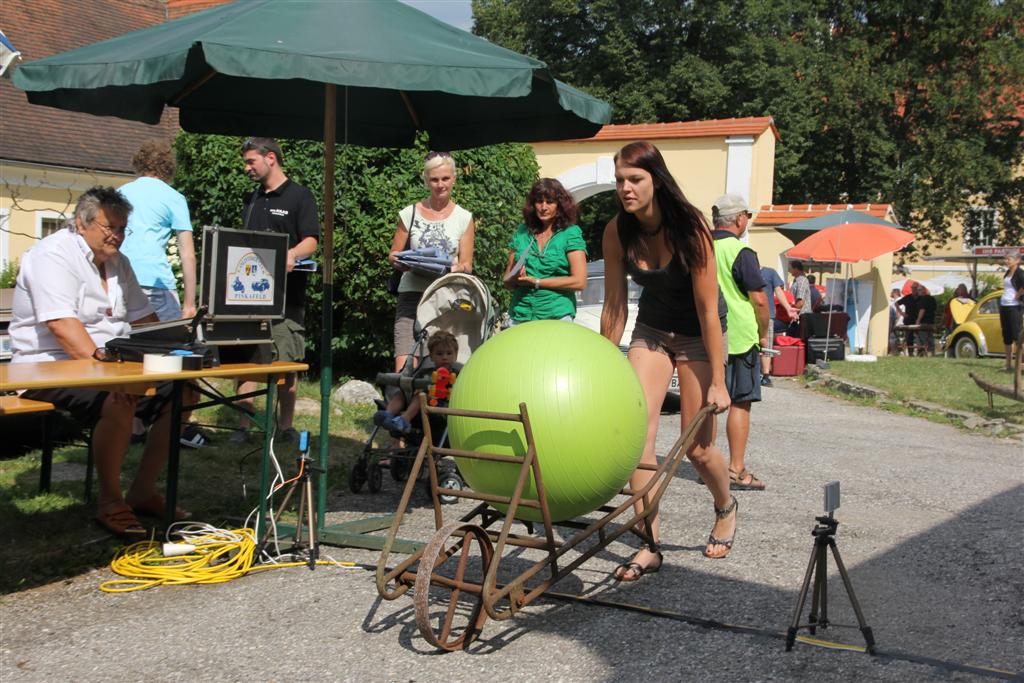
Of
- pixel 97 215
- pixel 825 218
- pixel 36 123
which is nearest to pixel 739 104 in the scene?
pixel 825 218

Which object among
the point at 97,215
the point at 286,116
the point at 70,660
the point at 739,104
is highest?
the point at 739,104

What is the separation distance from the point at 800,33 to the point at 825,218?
83.3 ft

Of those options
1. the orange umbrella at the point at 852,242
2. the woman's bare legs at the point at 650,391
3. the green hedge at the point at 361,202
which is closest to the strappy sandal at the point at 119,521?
the woman's bare legs at the point at 650,391

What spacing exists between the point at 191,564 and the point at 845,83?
39.2 metres

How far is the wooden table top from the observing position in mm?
4418

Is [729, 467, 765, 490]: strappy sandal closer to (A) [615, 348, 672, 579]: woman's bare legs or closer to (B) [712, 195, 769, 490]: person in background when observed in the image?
(B) [712, 195, 769, 490]: person in background

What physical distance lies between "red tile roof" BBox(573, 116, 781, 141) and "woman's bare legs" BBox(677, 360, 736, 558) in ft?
56.9

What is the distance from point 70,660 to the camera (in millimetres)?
4176

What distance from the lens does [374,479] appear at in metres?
7.13

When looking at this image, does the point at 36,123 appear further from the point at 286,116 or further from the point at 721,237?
the point at 721,237

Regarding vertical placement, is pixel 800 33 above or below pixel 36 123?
above

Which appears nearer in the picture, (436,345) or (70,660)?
(70,660)

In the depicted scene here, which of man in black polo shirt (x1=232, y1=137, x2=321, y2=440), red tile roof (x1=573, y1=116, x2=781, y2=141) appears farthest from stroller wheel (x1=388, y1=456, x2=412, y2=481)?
red tile roof (x1=573, y1=116, x2=781, y2=141)

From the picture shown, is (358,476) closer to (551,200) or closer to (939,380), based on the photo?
(551,200)
